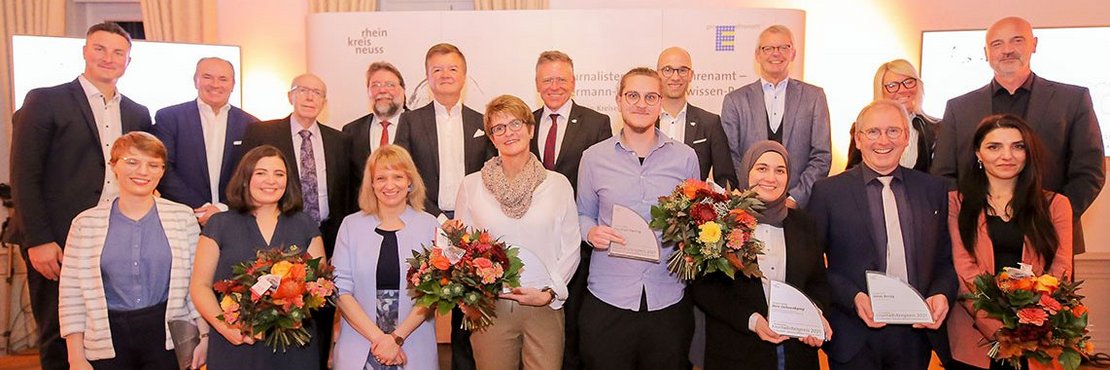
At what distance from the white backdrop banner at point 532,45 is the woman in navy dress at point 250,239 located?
9.38ft

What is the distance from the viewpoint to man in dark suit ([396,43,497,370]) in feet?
13.9

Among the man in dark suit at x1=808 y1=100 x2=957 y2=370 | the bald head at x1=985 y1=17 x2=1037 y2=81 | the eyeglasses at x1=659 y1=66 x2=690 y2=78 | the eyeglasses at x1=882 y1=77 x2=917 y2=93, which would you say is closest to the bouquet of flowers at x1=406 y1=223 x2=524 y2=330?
the man in dark suit at x1=808 y1=100 x2=957 y2=370

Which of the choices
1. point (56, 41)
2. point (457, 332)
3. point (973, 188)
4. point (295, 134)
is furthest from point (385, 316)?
point (56, 41)

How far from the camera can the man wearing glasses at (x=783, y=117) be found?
4219mm

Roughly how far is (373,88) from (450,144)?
800 mm

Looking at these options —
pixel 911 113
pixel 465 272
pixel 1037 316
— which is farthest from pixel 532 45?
pixel 1037 316

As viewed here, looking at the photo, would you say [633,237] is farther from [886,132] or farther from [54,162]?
[54,162]

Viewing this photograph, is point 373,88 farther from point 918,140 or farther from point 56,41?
point 918,140

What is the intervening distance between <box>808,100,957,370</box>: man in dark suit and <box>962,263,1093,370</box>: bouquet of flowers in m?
0.24

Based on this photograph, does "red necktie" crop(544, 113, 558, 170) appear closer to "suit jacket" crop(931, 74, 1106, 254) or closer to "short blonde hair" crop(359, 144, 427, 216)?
"short blonde hair" crop(359, 144, 427, 216)

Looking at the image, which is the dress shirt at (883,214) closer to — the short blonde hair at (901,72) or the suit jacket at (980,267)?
the suit jacket at (980,267)

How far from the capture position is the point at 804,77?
251 inches

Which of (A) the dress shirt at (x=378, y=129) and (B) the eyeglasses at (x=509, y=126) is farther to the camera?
(A) the dress shirt at (x=378, y=129)

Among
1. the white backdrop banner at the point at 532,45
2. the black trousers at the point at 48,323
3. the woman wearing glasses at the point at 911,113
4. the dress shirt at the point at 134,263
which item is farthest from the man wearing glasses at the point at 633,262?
the black trousers at the point at 48,323
